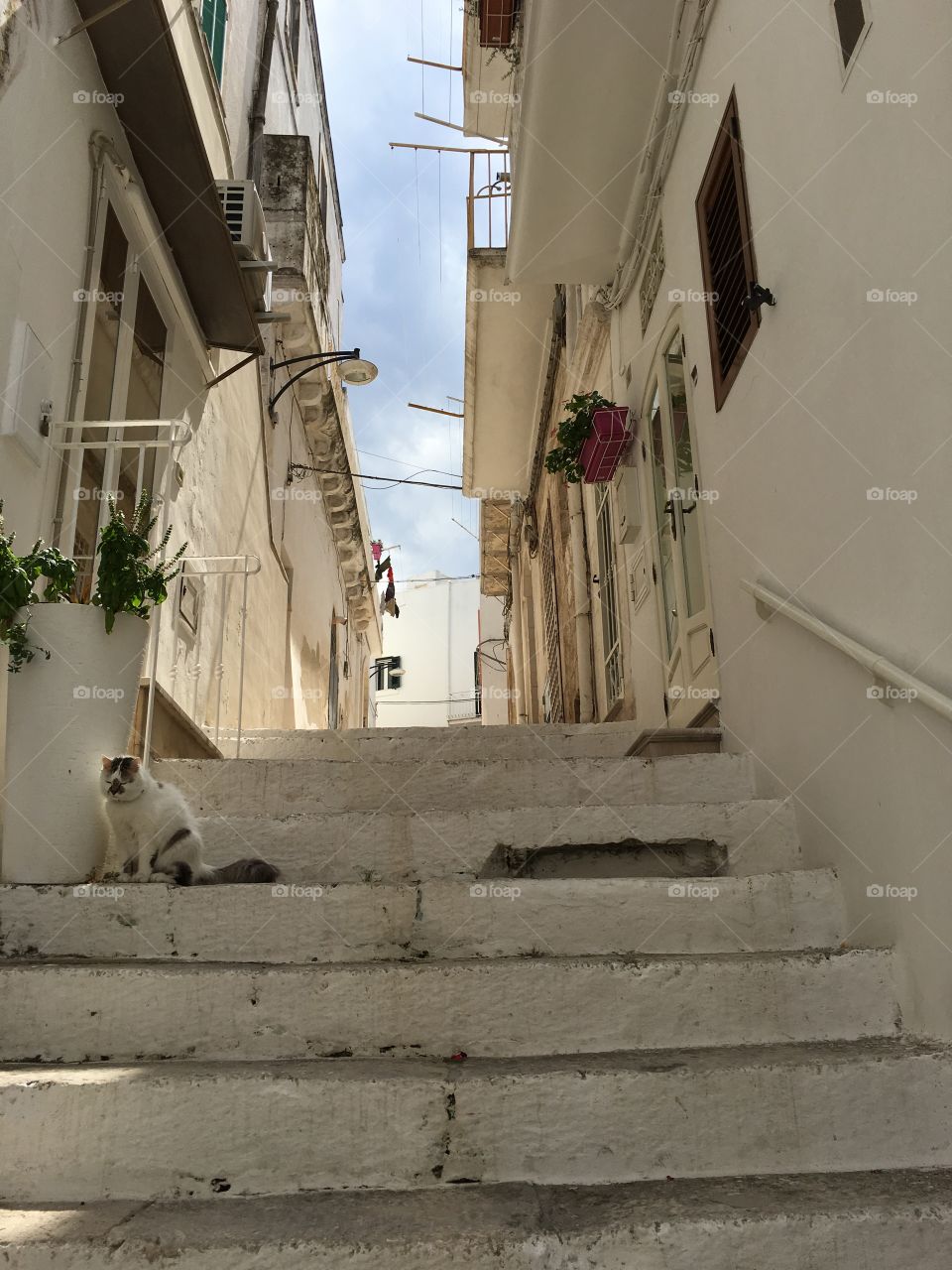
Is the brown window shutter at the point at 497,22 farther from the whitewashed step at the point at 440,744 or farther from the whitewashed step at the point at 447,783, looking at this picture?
the whitewashed step at the point at 447,783

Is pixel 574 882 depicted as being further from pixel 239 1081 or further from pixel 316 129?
pixel 316 129

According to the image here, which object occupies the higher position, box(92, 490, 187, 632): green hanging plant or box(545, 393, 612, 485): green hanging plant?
box(545, 393, 612, 485): green hanging plant

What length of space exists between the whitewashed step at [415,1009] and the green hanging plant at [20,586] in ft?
3.54

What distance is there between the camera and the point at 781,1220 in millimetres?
1753

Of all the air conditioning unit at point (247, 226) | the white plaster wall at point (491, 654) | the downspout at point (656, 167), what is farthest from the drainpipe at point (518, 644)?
the air conditioning unit at point (247, 226)

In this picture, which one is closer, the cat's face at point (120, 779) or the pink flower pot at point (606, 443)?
the cat's face at point (120, 779)

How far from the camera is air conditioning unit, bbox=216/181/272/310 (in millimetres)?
6051

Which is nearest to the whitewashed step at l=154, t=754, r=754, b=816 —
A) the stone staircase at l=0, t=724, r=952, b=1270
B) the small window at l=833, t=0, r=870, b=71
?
the stone staircase at l=0, t=724, r=952, b=1270

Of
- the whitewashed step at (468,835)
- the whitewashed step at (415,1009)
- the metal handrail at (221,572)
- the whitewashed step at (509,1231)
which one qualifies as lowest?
the whitewashed step at (509,1231)

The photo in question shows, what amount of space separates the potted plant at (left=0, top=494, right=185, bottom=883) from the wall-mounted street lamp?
251 inches

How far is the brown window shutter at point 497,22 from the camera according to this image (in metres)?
8.55

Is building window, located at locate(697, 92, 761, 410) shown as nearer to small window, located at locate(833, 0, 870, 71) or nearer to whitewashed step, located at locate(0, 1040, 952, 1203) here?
small window, located at locate(833, 0, 870, 71)

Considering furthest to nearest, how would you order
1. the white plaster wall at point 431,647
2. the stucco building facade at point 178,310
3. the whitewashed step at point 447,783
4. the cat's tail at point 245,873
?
the white plaster wall at point 431,647
the stucco building facade at point 178,310
the whitewashed step at point 447,783
the cat's tail at point 245,873

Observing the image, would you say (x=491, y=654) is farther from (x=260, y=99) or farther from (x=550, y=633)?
(x=260, y=99)
